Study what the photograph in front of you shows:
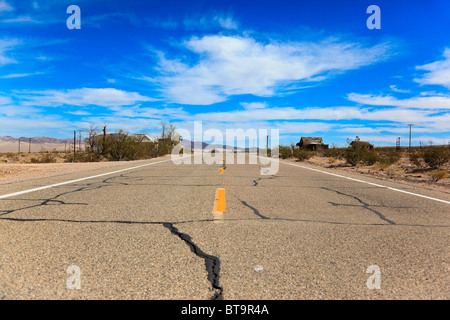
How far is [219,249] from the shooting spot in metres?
3.52

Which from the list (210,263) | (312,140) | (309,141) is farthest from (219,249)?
(312,140)

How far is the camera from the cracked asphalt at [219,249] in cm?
259

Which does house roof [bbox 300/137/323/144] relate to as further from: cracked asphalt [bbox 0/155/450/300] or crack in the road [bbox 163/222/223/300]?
crack in the road [bbox 163/222/223/300]

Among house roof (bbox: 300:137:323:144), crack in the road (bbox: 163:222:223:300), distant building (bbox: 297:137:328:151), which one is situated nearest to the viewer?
crack in the road (bbox: 163:222:223:300)

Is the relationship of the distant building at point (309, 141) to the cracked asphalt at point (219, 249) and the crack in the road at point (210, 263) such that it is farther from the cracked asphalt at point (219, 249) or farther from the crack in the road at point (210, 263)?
the crack in the road at point (210, 263)

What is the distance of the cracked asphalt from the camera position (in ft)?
8.51

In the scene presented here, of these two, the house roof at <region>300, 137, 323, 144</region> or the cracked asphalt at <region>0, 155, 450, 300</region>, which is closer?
the cracked asphalt at <region>0, 155, 450, 300</region>

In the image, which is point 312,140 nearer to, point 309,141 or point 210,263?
point 309,141

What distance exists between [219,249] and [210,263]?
1.35 ft

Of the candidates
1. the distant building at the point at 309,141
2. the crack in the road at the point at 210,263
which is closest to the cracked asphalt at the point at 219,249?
the crack in the road at the point at 210,263

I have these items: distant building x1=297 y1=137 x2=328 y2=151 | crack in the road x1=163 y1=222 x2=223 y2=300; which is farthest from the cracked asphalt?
distant building x1=297 y1=137 x2=328 y2=151

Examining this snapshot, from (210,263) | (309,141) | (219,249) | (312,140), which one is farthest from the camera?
(312,140)

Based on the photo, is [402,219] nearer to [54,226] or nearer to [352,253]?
[352,253]

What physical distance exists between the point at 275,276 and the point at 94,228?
2.61m
